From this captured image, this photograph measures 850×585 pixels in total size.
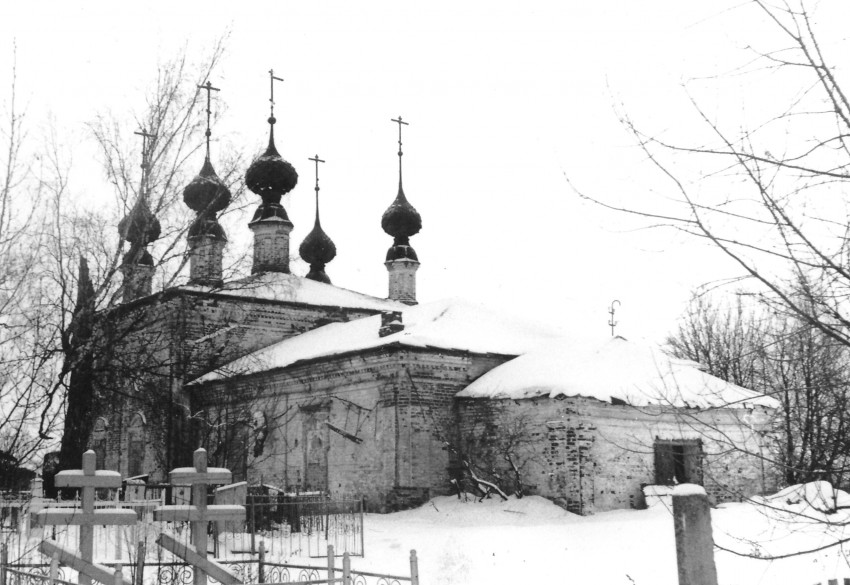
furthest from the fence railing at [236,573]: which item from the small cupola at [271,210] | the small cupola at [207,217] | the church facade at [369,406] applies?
the small cupola at [271,210]

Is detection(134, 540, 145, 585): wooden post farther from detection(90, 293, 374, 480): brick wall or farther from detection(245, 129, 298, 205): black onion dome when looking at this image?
detection(245, 129, 298, 205): black onion dome

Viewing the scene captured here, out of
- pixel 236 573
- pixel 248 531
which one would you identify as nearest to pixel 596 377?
pixel 248 531

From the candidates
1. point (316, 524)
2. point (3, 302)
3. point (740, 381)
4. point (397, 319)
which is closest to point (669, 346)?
point (740, 381)

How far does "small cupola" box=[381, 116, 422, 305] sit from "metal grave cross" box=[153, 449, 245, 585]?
1954 centimetres

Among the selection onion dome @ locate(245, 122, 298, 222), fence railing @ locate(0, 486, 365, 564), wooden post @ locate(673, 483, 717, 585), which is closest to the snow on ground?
fence railing @ locate(0, 486, 365, 564)

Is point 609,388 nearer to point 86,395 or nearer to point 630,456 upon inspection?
point 630,456

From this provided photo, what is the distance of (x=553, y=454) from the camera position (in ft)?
60.1

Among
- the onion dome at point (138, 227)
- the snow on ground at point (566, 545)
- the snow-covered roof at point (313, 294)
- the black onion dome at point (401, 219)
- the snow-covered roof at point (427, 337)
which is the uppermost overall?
the black onion dome at point (401, 219)

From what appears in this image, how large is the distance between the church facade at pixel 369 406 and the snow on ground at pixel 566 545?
903mm

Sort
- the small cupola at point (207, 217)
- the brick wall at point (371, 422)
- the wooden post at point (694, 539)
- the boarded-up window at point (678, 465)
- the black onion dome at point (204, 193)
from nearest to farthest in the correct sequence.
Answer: the wooden post at point (694, 539), the small cupola at point (207, 217), the boarded-up window at point (678, 465), the brick wall at point (371, 422), the black onion dome at point (204, 193)

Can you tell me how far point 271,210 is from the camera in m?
28.0

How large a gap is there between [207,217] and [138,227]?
5390 mm

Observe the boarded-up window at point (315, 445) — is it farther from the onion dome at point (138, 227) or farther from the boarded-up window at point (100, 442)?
the boarded-up window at point (100, 442)

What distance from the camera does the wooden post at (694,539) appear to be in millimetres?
5309
